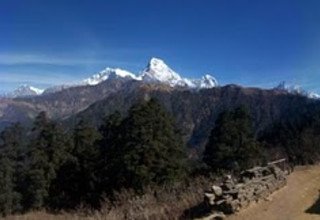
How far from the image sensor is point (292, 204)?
18.1 metres

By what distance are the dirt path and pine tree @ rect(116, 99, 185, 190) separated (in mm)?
24028

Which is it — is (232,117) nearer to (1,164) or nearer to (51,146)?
(51,146)

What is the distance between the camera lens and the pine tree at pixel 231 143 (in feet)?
188

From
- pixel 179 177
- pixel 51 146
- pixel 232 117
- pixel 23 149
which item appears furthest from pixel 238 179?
pixel 23 149

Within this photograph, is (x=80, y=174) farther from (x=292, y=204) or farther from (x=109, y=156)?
(x=292, y=204)

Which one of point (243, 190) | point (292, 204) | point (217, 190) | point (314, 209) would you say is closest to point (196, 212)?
point (217, 190)

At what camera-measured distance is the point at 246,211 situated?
17.3 meters

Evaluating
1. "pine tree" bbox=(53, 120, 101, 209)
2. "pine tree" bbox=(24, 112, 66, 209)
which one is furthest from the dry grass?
"pine tree" bbox=(24, 112, 66, 209)

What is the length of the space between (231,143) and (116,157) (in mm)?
15738

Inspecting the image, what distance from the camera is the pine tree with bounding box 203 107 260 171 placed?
5716 centimetres

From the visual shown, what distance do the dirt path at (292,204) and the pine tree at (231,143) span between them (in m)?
34.9

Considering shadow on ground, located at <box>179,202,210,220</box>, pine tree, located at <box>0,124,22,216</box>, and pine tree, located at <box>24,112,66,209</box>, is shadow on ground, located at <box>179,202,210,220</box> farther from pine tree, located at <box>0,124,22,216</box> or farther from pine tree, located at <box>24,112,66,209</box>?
pine tree, located at <box>24,112,66,209</box>

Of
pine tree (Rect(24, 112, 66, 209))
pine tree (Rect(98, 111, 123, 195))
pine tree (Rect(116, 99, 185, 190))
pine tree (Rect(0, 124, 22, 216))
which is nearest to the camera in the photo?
pine tree (Rect(116, 99, 185, 190))

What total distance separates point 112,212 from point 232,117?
152ft
